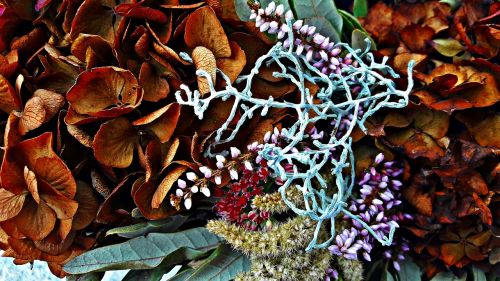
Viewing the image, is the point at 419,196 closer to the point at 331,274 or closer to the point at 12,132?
the point at 331,274

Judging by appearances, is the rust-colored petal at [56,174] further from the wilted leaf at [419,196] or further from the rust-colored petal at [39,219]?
Result: the wilted leaf at [419,196]

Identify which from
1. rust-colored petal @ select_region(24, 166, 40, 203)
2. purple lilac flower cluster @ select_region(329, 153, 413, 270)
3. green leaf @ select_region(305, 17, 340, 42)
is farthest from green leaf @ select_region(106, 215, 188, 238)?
green leaf @ select_region(305, 17, 340, 42)

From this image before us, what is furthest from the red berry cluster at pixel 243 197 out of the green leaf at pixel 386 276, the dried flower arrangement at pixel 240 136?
the green leaf at pixel 386 276

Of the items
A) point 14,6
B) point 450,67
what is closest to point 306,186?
point 450,67

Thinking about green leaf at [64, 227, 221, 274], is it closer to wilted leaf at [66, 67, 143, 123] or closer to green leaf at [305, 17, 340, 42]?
wilted leaf at [66, 67, 143, 123]

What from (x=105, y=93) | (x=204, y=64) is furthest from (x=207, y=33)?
(x=105, y=93)

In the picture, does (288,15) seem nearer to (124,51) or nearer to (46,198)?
(124,51)
